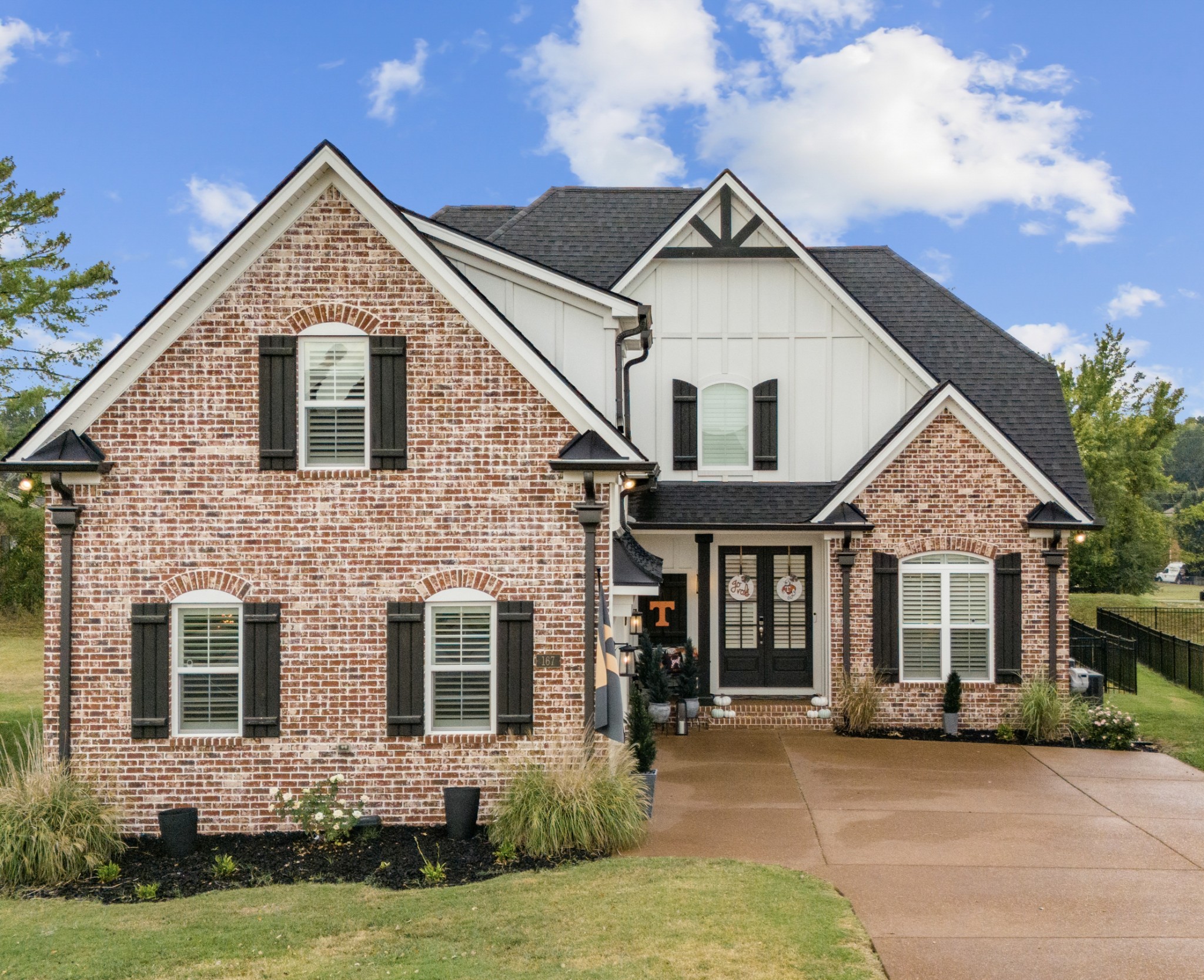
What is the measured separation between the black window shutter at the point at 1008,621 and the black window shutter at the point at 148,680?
11.9m

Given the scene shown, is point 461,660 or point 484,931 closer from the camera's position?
point 484,931

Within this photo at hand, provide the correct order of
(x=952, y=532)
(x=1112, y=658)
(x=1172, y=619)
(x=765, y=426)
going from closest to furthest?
(x=952, y=532) → (x=765, y=426) → (x=1112, y=658) → (x=1172, y=619)

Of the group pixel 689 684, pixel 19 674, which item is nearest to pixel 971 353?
pixel 689 684

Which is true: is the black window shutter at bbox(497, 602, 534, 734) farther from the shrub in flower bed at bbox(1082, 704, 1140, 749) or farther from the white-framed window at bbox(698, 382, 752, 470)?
the shrub in flower bed at bbox(1082, 704, 1140, 749)

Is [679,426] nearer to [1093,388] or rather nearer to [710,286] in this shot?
[710,286]

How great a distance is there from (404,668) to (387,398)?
9.74 ft

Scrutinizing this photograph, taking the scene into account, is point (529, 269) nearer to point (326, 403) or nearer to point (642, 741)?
point (326, 403)

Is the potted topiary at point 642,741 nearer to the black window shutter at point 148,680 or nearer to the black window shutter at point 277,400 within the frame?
the black window shutter at point 277,400

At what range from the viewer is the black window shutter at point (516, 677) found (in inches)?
435

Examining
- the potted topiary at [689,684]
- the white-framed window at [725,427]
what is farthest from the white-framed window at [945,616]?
the white-framed window at [725,427]

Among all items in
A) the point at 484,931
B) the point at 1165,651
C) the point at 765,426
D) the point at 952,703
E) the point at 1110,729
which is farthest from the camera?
the point at 1165,651

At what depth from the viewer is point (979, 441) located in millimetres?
15758

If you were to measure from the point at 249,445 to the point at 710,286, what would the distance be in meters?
9.03

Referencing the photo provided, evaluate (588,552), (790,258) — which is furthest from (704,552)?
(588,552)
